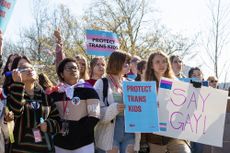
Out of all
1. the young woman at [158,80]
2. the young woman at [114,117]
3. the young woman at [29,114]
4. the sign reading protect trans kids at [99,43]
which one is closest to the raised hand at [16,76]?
the young woman at [29,114]

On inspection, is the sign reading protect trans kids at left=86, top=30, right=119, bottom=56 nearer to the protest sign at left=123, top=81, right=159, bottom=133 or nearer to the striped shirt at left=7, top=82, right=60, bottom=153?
the protest sign at left=123, top=81, right=159, bottom=133

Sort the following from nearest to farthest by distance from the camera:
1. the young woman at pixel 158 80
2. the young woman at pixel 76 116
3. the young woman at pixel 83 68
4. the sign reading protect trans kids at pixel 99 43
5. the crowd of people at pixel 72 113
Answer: the crowd of people at pixel 72 113
the young woman at pixel 76 116
the young woman at pixel 158 80
the young woman at pixel 83 68
the sign reading protect trans kids at pixel 99 43

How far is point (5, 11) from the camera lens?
5812mm

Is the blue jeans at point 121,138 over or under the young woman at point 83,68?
under

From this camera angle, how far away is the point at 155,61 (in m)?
5.61

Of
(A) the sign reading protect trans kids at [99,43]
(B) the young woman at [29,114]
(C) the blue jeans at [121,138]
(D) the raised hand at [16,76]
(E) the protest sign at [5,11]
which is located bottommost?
(C) the blue jeans at [121,138]

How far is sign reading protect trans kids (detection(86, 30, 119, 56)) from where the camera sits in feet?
29.1

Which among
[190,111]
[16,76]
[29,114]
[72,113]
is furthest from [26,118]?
[190,111]

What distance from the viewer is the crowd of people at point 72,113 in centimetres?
464

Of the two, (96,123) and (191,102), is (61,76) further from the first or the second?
(191,102)

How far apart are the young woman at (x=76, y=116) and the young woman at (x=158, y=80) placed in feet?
2.70

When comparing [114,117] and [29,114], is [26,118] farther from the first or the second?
[114,117]

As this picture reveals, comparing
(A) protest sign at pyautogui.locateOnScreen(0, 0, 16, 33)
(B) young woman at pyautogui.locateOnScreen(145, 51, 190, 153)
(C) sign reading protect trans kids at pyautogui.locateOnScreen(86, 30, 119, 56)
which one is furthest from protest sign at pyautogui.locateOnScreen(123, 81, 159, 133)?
(C) sign reading protect trans kids at pyautogui.locateOnScreen(86, 30, 119, 56)

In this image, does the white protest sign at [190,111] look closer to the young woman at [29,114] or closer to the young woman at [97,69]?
the young woman at [97,69]
